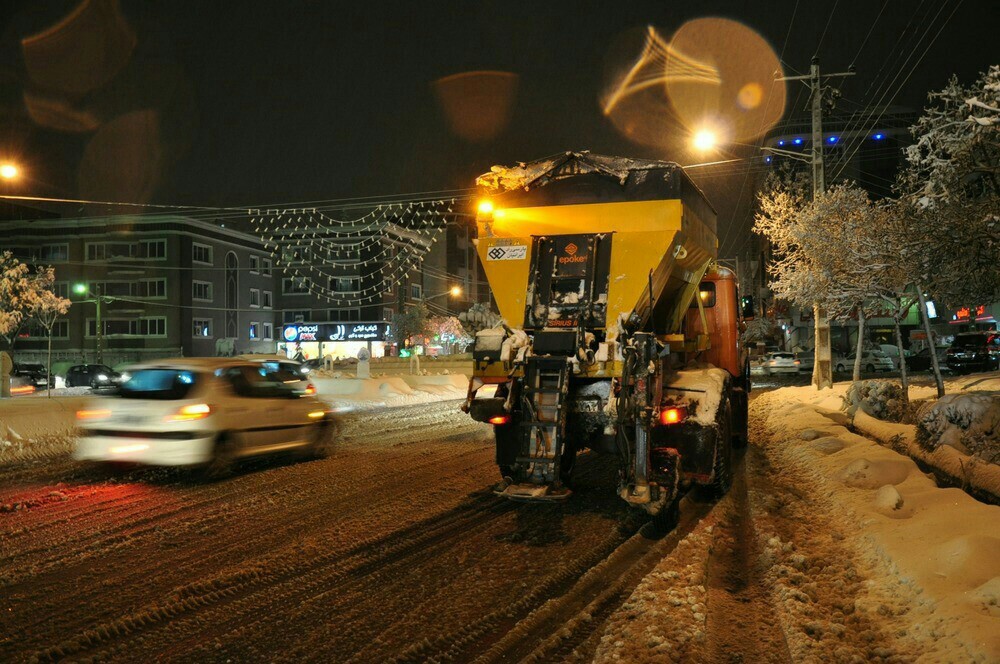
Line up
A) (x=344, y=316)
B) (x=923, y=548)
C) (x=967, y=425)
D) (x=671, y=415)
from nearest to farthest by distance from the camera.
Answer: (x=923, y=548)
(x=671, y=415)
(x=967, y=425)
(x=344, y=316)

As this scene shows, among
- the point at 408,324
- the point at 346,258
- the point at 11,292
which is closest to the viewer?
the point at 11,292

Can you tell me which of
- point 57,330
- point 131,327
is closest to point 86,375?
point 131,327

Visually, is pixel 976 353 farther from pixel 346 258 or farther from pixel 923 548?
pixel 346 258

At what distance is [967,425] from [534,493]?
26.5 feet

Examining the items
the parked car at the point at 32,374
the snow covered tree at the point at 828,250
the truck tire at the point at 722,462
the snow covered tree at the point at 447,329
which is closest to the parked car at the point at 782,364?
the snow covered tree at the point at 828,250

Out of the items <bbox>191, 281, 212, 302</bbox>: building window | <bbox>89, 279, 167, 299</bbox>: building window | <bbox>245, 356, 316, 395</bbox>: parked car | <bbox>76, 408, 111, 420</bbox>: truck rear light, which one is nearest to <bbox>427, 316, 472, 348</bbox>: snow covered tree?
<bbox>191, 281, 212, 302</bbox>: building window

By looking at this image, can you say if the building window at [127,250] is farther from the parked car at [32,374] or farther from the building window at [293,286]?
the parked car at [32,374]

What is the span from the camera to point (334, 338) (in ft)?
221

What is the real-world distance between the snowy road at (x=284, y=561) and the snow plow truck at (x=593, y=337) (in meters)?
0.73

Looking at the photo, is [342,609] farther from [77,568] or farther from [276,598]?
[77,568]

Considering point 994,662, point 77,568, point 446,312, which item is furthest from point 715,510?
point 446,312

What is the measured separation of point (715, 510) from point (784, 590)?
2848 mm

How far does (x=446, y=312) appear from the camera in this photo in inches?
3073

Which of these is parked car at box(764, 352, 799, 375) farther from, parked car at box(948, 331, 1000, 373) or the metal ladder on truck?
the metal ladder on truck
